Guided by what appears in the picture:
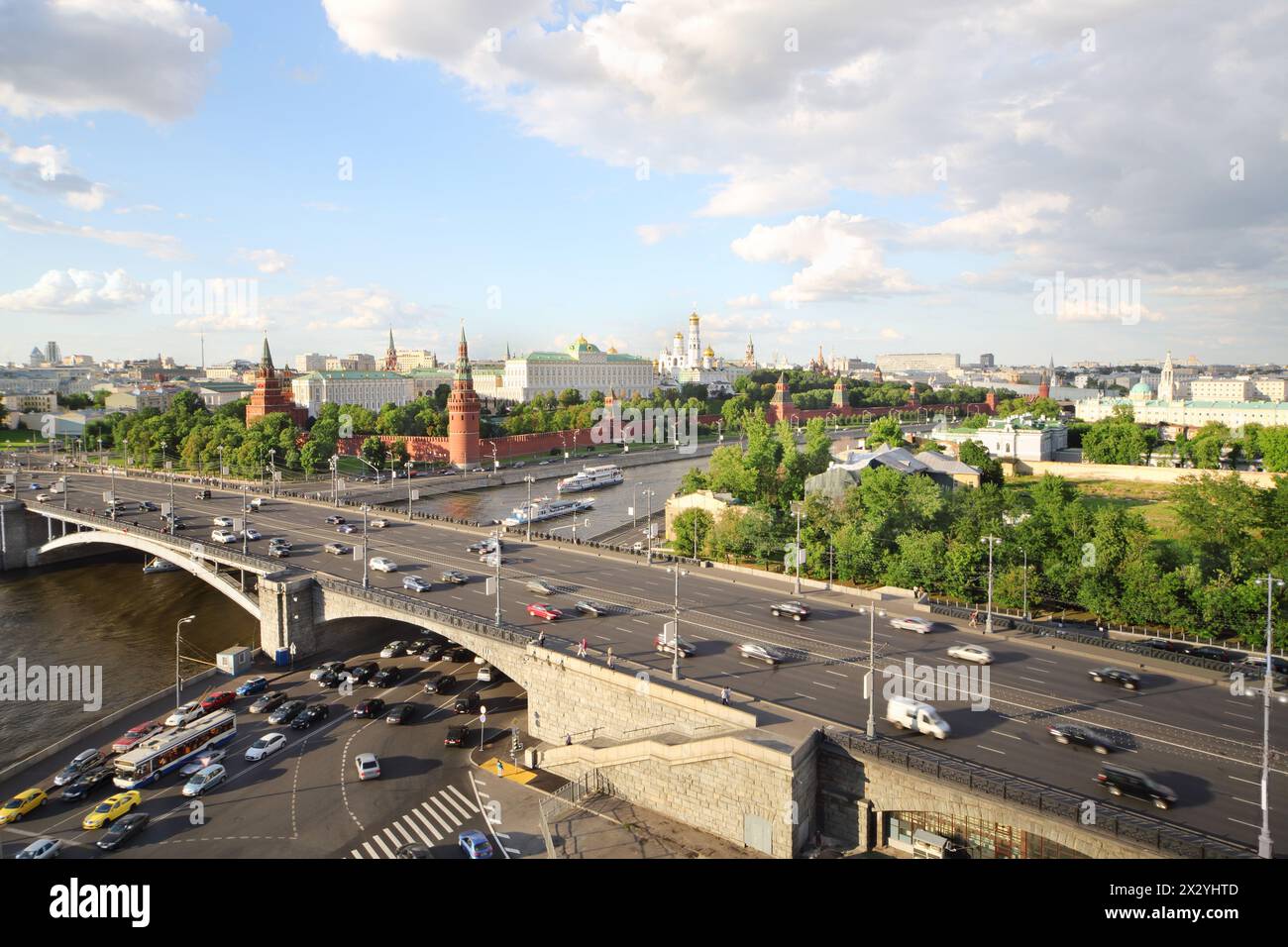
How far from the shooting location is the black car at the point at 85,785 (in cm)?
2062

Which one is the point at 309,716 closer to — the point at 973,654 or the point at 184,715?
the point at 184,715

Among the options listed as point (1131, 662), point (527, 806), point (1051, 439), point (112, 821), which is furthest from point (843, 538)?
point (1051, 439)

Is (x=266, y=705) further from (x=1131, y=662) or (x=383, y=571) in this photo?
(x=1131, y=662)

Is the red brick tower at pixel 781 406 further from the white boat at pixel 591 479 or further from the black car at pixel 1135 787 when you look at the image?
the black car at pixel 1135 787

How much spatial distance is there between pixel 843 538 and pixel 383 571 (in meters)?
19.2

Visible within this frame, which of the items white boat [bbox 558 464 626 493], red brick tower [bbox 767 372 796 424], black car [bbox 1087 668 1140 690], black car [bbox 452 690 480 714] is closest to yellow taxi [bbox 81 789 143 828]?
black car [bbox 452 690 480 714]

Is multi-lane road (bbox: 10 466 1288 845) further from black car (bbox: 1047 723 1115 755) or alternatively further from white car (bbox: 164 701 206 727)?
white car (bbox: 164 701 206 727)

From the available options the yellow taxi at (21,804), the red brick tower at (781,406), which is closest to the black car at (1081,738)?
the yellow taxi at (21,804)

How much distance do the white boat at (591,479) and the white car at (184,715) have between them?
4222 centimetres

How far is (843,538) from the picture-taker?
33125mm

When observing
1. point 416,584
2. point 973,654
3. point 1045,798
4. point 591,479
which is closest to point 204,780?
point 416,584

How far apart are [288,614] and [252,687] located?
123 inches

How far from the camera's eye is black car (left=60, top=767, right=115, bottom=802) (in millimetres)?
20625

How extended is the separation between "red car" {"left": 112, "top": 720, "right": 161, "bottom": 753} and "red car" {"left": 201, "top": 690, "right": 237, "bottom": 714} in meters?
1.41
